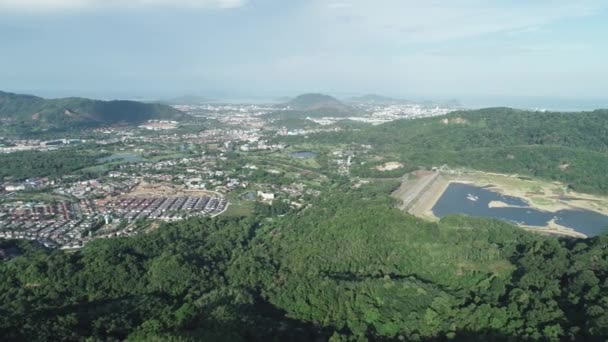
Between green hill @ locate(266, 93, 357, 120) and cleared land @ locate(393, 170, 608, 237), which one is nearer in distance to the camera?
cleared land @ locate(393, 170, 608, 237)

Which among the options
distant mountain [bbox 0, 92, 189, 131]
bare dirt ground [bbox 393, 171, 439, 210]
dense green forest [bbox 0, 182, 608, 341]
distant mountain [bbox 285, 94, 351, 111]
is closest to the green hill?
distant mountain [bbox 285, 94, 351, 111]

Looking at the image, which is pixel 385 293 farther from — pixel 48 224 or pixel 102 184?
pixel 102 184

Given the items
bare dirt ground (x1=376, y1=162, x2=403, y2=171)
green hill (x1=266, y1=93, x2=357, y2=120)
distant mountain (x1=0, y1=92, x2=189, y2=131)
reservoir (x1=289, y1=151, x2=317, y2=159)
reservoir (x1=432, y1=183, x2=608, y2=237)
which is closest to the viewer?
reservoir (x1=432, y1=183, x2=608, y2=237)

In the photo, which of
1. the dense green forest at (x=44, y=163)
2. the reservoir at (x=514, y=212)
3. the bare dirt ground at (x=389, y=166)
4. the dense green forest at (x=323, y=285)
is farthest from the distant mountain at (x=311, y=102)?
the dense green forest at (x=323, y=285)

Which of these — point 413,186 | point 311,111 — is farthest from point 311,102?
point 413,186

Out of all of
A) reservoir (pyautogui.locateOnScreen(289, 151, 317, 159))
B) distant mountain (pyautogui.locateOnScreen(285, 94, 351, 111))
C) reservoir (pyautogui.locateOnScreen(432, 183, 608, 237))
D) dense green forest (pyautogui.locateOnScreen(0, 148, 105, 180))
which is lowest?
reservoir (pyautogui.locateOnScreen(432, 183, 608, 237))

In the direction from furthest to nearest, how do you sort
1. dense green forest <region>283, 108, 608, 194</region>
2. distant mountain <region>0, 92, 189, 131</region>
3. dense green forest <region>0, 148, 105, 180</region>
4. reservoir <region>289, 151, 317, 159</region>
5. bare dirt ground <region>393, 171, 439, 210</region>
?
1. distant mountain <region>0, 92, 189, 131</region>
2. reservoir <region>289, 151, 317, 159</region>
3. dense green forest <region>283, 108, 608, 194</region>
4. dense green forest <region>0, 148, 105, 180</region>
5. bare dirt ground <region>393, 171, 439, 210</region>

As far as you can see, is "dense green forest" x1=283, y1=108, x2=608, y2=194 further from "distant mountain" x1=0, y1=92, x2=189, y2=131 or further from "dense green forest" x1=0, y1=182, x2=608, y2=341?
"distant mountain" x1=0, y1=92, x2=189, y2=131
